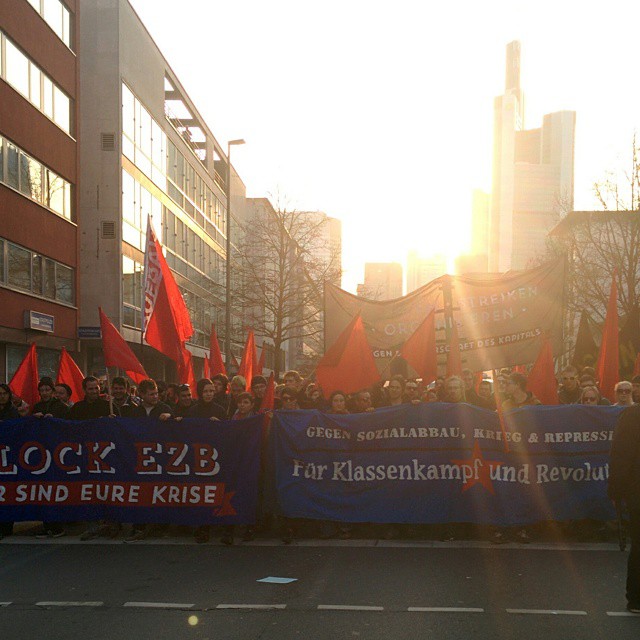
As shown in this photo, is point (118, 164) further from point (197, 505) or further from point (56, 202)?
point (197, 505)

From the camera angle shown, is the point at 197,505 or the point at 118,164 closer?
the point at 197,505

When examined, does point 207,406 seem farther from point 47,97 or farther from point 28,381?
point 47,97

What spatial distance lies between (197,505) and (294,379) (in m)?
3.00

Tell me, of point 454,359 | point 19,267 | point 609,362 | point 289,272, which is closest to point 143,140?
point 289,272

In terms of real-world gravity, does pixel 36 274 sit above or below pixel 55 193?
below

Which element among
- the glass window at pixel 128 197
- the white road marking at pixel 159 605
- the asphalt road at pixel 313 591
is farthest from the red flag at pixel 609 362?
the glass window at pixel 128 197

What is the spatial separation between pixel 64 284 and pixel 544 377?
2178cm

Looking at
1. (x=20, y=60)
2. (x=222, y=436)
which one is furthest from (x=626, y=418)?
(x=20, y=60)

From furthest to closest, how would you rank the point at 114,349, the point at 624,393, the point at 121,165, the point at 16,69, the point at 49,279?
the point at 121,165
the point at 49,279
the point at 16,69
the point at 114,349
the point at 624,393

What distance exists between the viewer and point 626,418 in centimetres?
742

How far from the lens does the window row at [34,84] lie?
26.7m

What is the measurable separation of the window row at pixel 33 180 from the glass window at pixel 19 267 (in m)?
1.76

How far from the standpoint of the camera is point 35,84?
29.2 metres

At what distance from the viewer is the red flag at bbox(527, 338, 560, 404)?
13609mm
